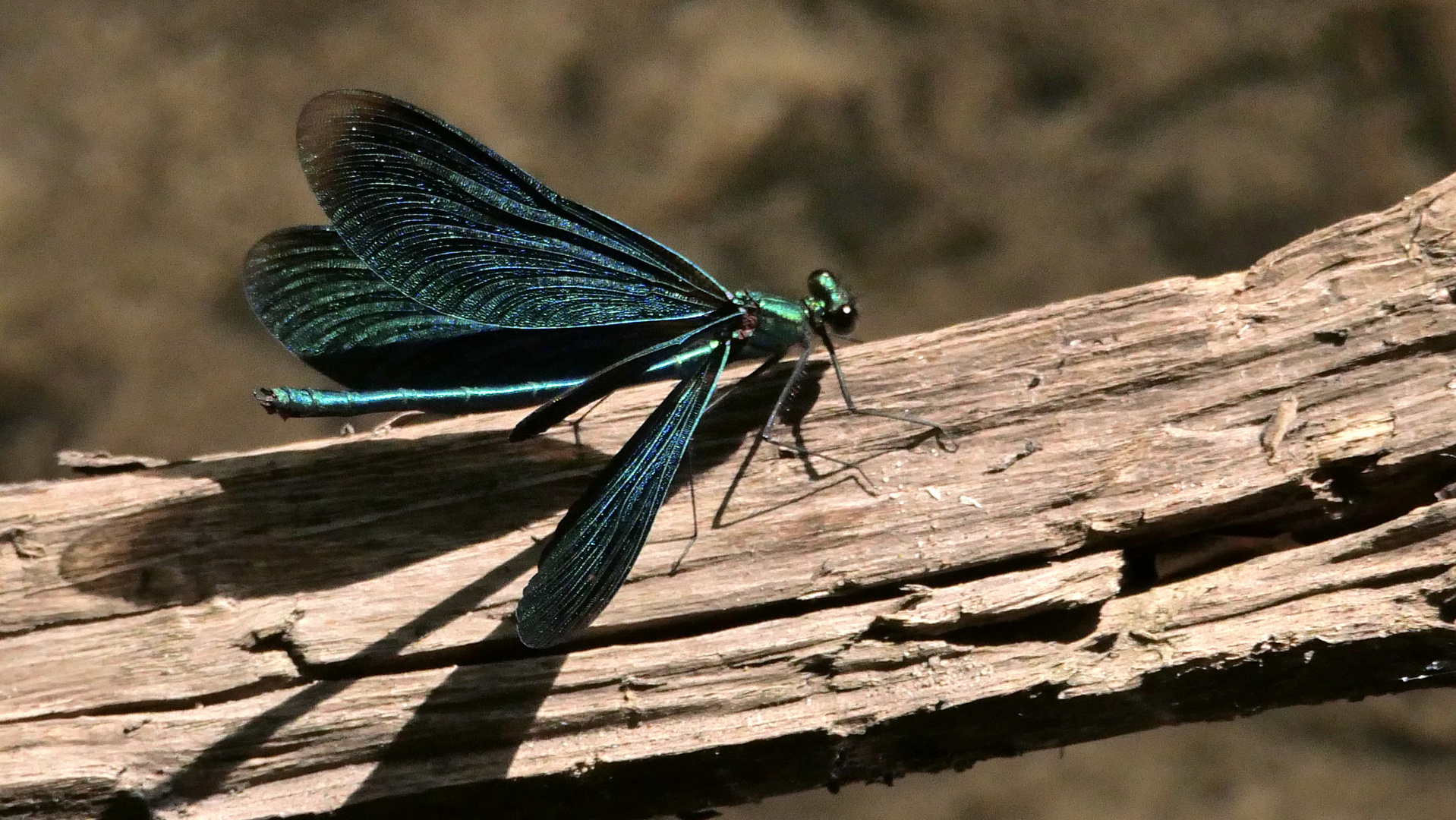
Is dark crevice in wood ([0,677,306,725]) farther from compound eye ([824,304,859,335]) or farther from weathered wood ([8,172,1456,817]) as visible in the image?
compound eye ([824,304,859,335])

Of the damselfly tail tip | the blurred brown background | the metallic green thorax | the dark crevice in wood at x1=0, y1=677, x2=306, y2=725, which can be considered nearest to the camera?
the dark crevice in wood at x1=0, y1=677, x2=306, y2=725

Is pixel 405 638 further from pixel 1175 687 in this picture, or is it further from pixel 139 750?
pixel 1175 687

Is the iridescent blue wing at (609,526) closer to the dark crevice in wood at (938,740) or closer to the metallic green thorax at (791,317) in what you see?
the metallic green thorax at (791,317)

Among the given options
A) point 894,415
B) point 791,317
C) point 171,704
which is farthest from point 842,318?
point 171,704

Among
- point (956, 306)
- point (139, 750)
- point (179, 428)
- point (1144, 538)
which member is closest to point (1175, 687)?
point (1144, 538)

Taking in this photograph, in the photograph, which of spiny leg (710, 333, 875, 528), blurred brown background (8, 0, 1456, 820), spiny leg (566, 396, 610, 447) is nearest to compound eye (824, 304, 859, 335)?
spiny leg (710, 333, 875, 528)
